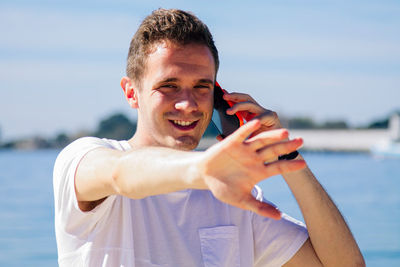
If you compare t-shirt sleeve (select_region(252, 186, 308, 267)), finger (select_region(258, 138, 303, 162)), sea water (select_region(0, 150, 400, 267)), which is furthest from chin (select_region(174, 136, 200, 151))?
sea water (select_region(0, 150, 400, 267))

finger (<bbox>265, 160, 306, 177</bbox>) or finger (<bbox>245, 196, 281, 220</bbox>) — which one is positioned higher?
finger (<bbox>265, 160, 306, 177</bbox>)

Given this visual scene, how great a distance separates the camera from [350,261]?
2584 millimetres

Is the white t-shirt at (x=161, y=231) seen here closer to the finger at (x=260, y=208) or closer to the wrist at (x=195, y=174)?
the wrist at (x=195, y=174)

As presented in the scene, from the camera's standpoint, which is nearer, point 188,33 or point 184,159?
point 184,159

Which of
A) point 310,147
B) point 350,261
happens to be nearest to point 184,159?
point 350,261

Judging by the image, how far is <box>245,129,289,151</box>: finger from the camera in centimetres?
149

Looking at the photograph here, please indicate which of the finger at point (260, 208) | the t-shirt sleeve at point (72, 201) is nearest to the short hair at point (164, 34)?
the t-shirt sleeve at point (72, 201)

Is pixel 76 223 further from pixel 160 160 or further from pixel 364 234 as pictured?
pixel 364 234

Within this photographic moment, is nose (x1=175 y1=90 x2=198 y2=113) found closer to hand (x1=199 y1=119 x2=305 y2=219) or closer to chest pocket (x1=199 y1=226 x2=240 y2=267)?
chest pocket (x1=199 y1=226 x2=240 y2=267)

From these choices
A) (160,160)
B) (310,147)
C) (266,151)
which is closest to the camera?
(266,151)

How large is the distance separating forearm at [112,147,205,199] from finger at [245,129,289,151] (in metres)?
0.16

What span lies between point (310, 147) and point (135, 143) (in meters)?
51.7

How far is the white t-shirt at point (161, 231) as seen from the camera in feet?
6.81

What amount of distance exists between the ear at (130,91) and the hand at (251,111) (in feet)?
1.29
